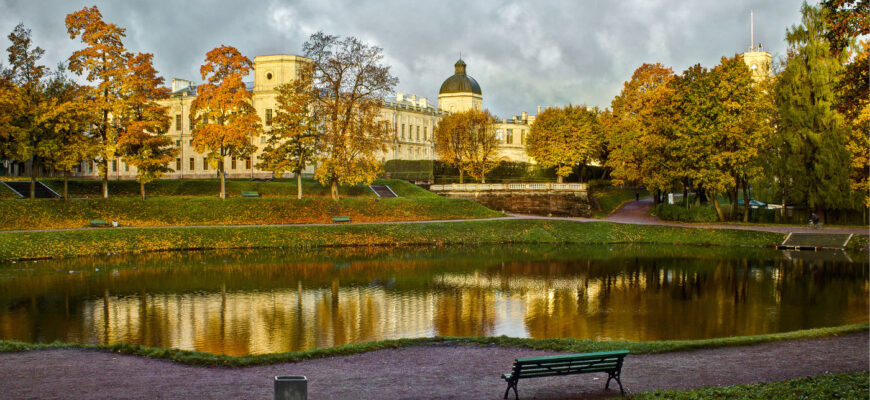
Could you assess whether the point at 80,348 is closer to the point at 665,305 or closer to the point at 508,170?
the point at 665,305

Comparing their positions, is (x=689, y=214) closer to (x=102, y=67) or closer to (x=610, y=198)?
(x=610, y=198)

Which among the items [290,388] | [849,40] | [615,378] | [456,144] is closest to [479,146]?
[456,144]

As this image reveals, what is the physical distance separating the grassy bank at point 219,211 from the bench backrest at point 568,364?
31.6 m

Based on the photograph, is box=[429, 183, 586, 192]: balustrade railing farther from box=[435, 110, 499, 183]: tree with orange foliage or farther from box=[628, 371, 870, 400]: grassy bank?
box=[628, 371, 870, 400]: grassy bank

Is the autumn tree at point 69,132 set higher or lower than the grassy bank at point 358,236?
higher

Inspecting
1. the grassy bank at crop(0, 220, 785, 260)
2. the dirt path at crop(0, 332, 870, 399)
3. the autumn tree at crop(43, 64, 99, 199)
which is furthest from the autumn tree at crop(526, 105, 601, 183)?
the dirt path at crop(0, 332, 870, 399)

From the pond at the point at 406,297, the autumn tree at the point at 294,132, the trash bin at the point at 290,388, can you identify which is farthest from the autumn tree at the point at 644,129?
the trash bin at the point at 290,388

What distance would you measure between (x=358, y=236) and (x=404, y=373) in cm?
2640

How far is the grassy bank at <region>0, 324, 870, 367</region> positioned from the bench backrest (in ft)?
9.82

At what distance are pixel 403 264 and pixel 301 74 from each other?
63.6ft

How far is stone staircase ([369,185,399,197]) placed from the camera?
52.1m

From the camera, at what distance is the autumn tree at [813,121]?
128 ft

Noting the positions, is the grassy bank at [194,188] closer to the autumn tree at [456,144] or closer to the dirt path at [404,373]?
the autumn tree at [456,144]

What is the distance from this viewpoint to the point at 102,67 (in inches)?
1524
